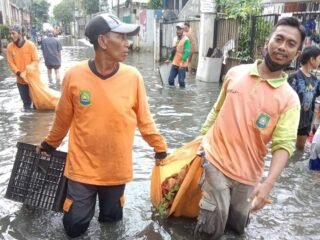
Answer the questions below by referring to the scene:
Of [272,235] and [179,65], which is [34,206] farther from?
[179,65]

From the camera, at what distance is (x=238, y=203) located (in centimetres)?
315

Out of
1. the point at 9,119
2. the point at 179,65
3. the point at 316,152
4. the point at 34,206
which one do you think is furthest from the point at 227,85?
the point at 179,65

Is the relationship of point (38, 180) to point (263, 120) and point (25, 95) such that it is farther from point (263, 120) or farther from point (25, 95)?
point (25, 95)

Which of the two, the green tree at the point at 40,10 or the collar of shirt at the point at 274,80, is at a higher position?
the green tree at the point at 40,10

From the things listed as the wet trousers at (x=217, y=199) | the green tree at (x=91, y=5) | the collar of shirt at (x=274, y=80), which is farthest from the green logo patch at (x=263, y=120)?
the green tree at (x=91, y=5)

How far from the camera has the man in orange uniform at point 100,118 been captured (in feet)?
9.78

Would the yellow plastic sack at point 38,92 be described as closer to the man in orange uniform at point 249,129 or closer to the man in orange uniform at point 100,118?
the man in orange uniform at point 100,118

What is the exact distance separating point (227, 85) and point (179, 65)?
7.92 m

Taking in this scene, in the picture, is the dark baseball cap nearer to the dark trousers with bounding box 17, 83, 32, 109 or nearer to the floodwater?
the floodwater

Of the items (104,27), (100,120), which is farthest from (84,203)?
(104,27)

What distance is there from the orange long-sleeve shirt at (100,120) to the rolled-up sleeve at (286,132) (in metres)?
1.08

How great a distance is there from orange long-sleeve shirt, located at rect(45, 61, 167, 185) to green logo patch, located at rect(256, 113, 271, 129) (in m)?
0.93

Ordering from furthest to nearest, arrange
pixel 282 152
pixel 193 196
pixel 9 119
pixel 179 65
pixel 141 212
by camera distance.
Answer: pixel 179 65
pixel 9 119
pixel 141 212
pixel 193 196
pixel 282 152

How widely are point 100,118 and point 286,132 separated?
1.35 meters
